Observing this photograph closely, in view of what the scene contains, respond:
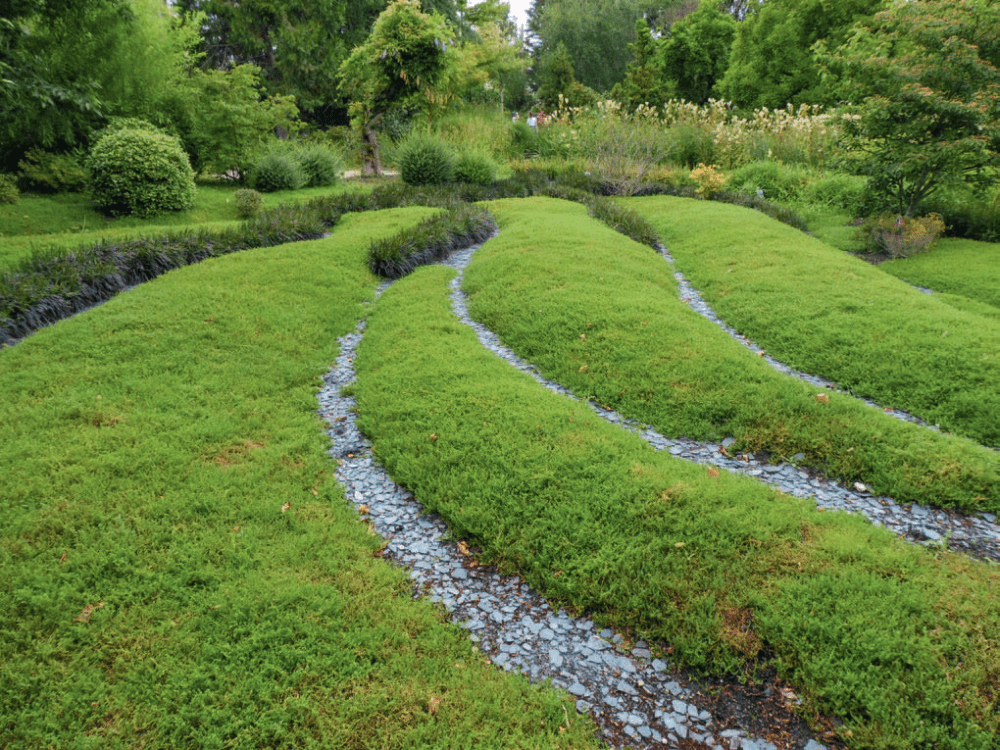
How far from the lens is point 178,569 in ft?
11.1

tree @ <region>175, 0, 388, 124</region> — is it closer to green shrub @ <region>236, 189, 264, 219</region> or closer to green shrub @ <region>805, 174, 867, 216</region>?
green shrub @ <region>236, 189, 264, 219</region>

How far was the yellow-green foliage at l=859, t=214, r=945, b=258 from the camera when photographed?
10.6 m

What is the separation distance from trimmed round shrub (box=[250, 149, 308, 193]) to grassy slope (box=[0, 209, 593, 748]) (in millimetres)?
10047

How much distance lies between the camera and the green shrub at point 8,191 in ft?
33.4

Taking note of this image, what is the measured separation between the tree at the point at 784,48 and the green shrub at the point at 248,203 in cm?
2269

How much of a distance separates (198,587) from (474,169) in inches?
607

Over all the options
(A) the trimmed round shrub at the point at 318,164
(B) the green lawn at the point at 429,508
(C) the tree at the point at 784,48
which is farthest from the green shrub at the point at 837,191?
(A) the trimmed round shrub at the point at 318,164

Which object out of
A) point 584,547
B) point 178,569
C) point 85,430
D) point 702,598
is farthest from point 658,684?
point 85,430

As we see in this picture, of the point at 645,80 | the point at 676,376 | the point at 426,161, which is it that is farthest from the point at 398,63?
the point at 645,80

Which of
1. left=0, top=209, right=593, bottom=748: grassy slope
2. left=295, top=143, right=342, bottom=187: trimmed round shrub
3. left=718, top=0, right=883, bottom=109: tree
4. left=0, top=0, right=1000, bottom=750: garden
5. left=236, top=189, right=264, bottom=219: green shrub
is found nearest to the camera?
left=0, top=209, right=593, bottom=748: grassy slope

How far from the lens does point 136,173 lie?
10.8 m

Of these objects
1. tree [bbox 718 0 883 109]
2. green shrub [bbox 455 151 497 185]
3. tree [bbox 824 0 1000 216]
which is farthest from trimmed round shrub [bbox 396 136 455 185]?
tree [bbox 718 0 883 109]

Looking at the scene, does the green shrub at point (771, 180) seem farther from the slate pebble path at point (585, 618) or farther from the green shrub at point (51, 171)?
the green shrub at point (51, 171)

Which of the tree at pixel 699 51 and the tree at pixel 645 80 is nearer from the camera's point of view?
the tree at pixel 699 51
